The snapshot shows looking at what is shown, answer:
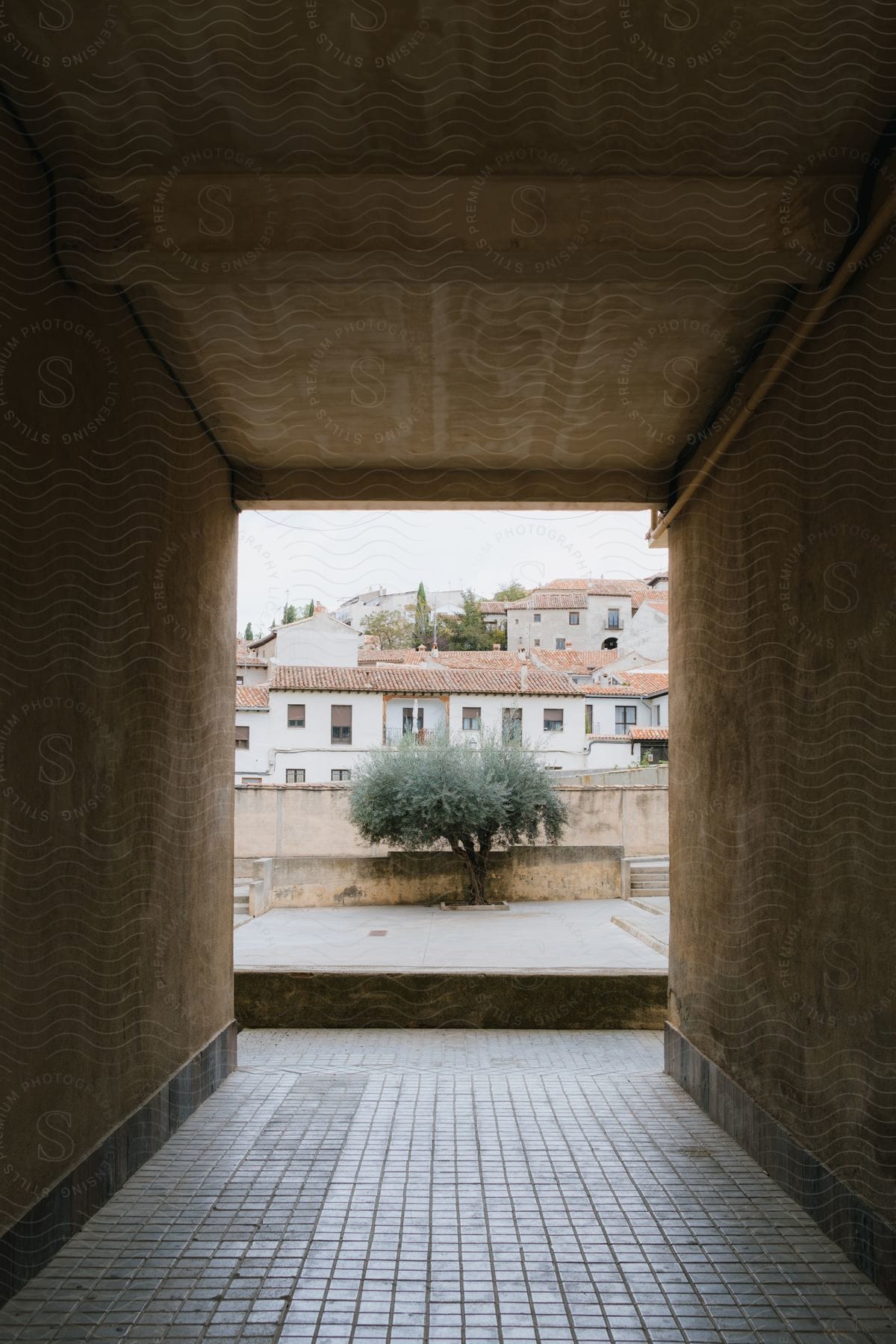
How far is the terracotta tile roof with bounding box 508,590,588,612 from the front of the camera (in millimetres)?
28734

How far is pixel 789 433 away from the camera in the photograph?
12.6 feet

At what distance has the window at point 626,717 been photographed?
91.5 feet

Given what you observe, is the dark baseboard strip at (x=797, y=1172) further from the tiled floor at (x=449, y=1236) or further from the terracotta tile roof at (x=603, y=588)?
the terracotta tile roof at (x=603, y=588)

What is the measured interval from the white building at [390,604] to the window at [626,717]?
26.7 feet

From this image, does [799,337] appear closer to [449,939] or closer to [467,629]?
[449,939]

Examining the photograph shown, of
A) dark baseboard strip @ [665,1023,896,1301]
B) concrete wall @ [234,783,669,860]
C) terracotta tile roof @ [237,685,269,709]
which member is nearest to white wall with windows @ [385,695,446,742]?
terracotta tile roof @ [237,685,269,709]

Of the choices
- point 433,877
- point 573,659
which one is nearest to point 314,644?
point 433,877

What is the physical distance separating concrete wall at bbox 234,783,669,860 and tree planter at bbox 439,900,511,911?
1.48 m

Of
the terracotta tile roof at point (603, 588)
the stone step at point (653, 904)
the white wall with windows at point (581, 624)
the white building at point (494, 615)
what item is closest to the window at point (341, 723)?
the white building at point (494, 615)

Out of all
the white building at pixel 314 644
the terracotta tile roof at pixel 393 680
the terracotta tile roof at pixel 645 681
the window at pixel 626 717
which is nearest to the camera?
the white building at pixel 314 644

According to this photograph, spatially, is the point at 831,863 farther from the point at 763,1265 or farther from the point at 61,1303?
the point at 61,1303

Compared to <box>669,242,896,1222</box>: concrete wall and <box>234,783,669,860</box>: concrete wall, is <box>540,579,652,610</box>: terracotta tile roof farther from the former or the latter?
<box>669,242,896,1222</box>: concrete wall

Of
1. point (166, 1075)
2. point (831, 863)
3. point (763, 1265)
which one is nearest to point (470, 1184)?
point (763, 1265)

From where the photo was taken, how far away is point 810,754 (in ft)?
11.8
